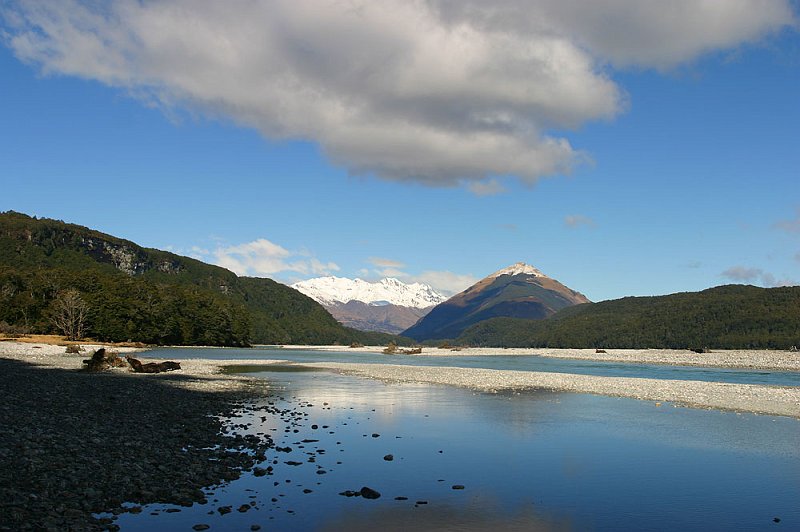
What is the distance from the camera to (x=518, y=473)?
25.6 metres

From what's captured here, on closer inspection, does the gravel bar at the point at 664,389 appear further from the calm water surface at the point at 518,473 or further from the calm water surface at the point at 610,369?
the calm water surface at the point at 610,369

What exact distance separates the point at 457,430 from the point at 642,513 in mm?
16997

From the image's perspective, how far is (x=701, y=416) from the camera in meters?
43.2

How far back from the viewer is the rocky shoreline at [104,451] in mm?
17289

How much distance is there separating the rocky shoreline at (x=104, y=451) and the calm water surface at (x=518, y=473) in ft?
4.52

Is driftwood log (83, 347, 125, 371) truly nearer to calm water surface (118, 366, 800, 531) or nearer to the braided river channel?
the braided river channel

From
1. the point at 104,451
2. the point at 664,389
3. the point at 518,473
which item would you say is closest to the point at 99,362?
the point at 104,451

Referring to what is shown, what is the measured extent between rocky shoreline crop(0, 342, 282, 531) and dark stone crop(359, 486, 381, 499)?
5.44 meters

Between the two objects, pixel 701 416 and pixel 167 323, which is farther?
pixel 167 323

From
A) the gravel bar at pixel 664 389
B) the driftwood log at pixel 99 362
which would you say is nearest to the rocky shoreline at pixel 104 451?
the driftwood log at pixel 99 362

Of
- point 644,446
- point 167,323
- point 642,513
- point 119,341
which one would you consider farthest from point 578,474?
point 167,323

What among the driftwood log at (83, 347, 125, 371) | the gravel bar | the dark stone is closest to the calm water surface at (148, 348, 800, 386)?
the gravel bar

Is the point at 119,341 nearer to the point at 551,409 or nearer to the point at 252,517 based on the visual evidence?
the point at 551,409

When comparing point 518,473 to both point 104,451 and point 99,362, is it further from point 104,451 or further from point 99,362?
point 99,362
